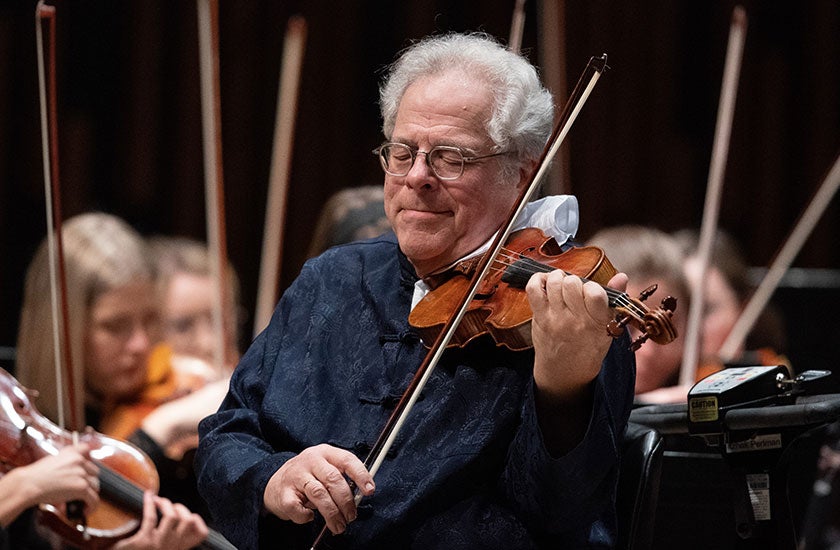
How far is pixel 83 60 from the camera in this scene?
423cm

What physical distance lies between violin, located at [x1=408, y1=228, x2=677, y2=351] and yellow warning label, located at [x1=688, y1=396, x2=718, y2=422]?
0.42 ft

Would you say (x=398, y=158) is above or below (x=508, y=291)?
above

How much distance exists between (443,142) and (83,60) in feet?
9.18

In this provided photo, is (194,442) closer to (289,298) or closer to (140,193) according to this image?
(289,298)

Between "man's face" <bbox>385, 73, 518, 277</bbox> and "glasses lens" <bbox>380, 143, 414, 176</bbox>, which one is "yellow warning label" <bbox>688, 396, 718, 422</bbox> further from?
"glasses lens" <bbox>380, 143, 414, 176</bbox>

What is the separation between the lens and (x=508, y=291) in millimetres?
1598

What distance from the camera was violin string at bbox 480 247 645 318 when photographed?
1.42 meters

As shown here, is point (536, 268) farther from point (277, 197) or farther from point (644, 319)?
point (277, 197)

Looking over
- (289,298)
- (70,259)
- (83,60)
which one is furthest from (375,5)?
(289,298)

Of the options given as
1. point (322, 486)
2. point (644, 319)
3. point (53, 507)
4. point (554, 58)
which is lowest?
point (53, 507)

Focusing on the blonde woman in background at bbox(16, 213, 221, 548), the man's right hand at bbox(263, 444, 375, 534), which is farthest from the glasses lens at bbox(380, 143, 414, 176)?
the blonde woman in background at bbox(16, 213, 221, 548)

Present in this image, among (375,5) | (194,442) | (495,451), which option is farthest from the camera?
(375,5)

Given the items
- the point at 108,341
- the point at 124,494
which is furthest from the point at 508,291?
the point at 108,341

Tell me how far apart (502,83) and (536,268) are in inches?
12.0
